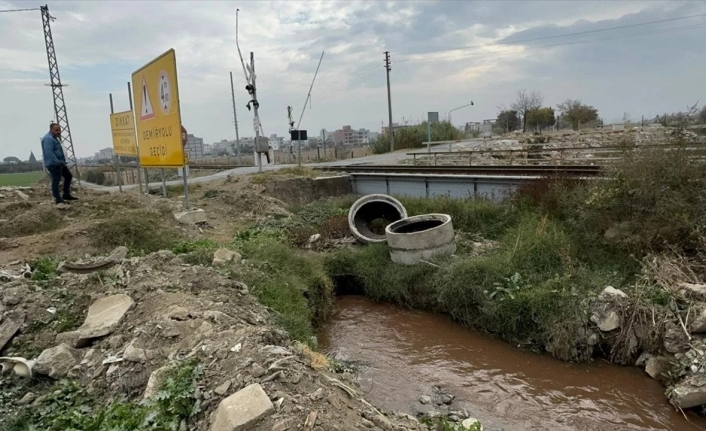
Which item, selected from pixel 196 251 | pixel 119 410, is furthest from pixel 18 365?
pixel 196 251

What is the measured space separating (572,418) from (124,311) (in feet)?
16.6

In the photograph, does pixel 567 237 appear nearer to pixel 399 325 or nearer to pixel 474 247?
pixel 474 247

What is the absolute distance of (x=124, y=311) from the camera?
4750mm

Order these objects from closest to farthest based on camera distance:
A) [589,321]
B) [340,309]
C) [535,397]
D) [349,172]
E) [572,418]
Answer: [572,418], [535,397], [589,321], [340,309], [349,172]

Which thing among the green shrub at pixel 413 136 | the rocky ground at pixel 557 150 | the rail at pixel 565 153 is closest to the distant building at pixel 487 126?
the green shrub at pixel 413 136

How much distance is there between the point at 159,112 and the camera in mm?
10484

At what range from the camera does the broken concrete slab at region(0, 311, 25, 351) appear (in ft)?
15.0

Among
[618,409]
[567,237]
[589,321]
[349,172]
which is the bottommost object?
[618,409]

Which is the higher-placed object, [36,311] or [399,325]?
[36,311]

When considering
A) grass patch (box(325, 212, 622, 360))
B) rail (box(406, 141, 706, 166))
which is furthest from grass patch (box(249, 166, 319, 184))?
grass patch (box(325, 212, 622, 360))

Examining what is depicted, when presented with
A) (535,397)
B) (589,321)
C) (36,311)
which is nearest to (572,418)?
(535,397)

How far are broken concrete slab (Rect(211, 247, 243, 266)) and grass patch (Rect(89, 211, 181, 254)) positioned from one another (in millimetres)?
1433

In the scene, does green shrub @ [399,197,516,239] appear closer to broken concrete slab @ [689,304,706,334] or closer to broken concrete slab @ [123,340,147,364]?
broken concrete slab @ [689,304,706,334]

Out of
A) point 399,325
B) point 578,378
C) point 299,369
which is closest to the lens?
point 299,369
